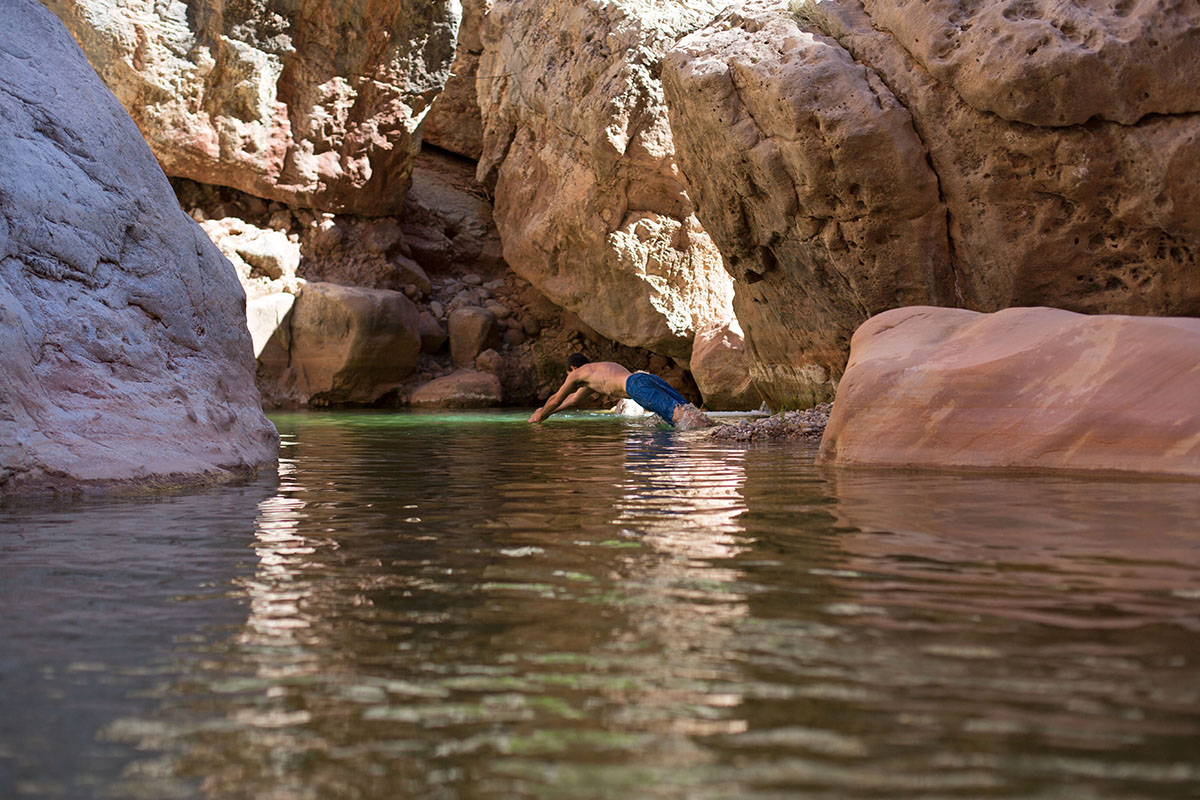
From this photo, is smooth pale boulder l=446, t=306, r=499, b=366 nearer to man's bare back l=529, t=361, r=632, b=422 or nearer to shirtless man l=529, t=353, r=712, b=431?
shirtless man l=529, t=353, r=712, b=431

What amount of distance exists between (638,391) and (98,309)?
6.20 m

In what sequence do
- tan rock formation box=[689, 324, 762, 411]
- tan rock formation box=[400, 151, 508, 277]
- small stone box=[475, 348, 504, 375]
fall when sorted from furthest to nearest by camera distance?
tan rock formation box=[400, 151, 508, 277] → small stone box=[475, 348, 504, 375] → tan rock formation box=[689, 324, 762, 411]

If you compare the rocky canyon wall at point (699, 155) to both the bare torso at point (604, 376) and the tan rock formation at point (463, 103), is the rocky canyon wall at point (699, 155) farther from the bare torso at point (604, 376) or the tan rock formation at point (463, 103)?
the bare torso at point (604, 376)

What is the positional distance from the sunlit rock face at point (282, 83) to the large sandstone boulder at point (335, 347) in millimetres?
2451

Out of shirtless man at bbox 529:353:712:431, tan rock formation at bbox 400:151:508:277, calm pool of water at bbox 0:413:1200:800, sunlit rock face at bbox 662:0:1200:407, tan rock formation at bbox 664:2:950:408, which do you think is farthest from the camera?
tan rock formation at bbox 400:151:508:277

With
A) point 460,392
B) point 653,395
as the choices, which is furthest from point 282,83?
point 653,395

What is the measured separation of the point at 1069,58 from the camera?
717cm

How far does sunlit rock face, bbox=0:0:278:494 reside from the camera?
176 inches

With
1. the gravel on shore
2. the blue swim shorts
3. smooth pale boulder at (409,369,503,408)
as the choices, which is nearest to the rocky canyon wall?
smooth pale boulder at (409,369,503,408)

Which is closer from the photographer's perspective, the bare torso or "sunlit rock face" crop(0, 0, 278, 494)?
"sunlit rock face" crop(0, 0, 278, 494)

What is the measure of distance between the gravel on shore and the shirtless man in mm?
1436

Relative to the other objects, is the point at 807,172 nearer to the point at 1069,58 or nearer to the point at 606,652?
the point at 1069,58

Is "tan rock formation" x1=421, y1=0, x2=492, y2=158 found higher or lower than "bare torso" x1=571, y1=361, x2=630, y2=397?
higher

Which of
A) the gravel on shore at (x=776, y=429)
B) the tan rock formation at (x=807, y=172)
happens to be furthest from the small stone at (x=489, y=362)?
the gravel on shore at (x=776, y=429)
